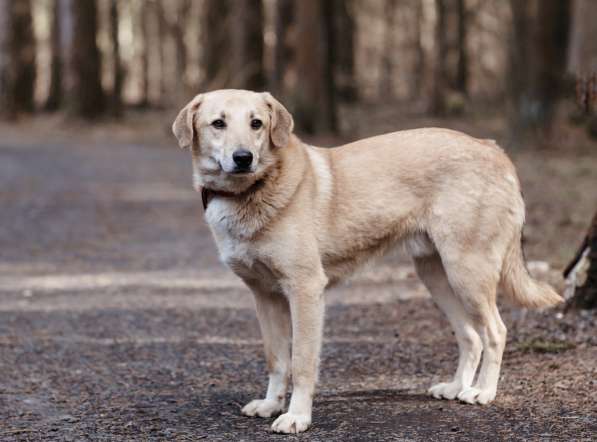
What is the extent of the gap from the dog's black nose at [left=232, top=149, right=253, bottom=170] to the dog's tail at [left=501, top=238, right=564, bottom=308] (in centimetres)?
158

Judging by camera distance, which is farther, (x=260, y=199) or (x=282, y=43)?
(x=282, y=43)

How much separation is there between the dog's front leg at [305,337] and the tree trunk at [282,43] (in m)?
19.2

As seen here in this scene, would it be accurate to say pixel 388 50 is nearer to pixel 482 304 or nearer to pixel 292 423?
pixel 482 304

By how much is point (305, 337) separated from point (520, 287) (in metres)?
1.32

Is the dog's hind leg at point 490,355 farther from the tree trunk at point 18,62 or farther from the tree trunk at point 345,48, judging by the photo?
the tree trunk at point 345,48

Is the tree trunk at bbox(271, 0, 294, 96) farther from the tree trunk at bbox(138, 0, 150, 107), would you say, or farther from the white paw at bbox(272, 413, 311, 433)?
the white paw at bbox(272, 413, 311, 433)

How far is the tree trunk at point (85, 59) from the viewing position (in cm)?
Result: 2686

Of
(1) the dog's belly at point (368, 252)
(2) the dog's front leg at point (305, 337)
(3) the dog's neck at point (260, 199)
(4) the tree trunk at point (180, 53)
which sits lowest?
(4) the tree trunk at point (180, 53)

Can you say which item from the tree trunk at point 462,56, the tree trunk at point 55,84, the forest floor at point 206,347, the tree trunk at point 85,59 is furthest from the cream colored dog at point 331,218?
the tree trunk at point 55,84

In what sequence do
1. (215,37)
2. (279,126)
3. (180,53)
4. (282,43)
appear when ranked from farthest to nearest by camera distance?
(215,37)
(180,53)
(282,43)
(279,126)

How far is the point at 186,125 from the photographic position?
16.9 ft

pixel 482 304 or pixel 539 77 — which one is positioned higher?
pixel 482 304

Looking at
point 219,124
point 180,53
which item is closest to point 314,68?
point 180,53

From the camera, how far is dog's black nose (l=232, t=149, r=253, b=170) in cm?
491
